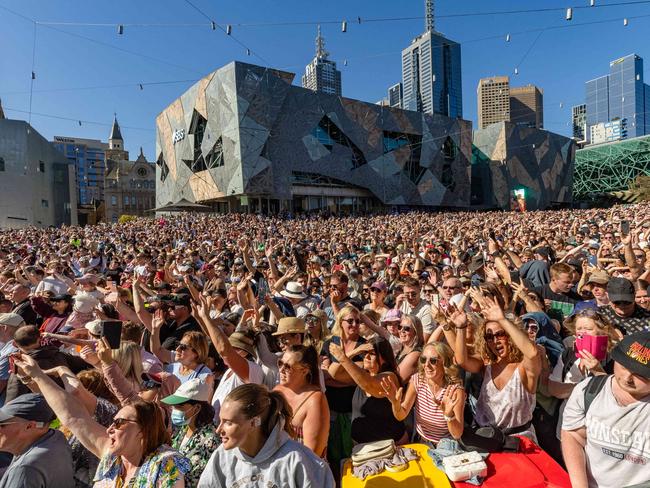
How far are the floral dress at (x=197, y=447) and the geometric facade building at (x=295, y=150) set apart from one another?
1331 inches

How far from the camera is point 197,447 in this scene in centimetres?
238

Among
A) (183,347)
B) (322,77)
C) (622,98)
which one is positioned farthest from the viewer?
(322,77)

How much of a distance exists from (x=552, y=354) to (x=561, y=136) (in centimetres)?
7140

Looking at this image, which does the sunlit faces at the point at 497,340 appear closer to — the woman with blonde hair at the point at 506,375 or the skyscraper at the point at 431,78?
the woman with blonde hair at the point at 506,375

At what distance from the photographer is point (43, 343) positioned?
3.81 m

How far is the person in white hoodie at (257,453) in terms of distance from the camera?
193cm

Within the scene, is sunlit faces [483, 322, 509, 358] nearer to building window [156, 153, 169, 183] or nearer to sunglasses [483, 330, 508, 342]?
sunglasses [483, 330, 508, 342]

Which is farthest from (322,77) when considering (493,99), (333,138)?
(333,138)

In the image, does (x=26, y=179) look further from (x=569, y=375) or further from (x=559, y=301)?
(x=569, y=375)

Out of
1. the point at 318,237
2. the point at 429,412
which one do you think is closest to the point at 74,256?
the point at 318,237

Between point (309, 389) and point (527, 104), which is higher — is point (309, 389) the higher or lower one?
the lower one

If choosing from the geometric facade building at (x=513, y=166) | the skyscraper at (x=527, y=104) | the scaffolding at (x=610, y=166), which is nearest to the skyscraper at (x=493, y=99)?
the skyscraper at (x=527, y=104)

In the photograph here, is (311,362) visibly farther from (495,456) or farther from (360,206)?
(360,206)

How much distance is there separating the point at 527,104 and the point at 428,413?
470 feet
